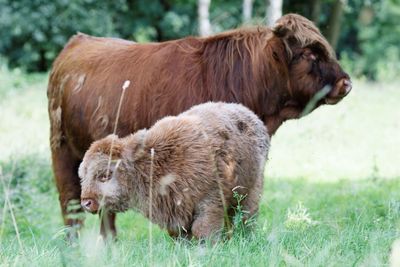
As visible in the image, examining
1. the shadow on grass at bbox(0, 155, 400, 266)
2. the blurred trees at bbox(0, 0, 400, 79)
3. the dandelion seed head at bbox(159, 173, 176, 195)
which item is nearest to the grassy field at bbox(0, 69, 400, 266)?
the shadow on grass at bbox(0, 155, 400, 266)

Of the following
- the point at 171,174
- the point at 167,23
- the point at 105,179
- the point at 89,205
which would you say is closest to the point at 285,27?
the point at 171,174

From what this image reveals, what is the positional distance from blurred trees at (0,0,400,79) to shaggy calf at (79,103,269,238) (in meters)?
19.5

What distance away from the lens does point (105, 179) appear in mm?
4688

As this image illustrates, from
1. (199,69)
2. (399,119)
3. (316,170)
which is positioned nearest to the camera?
(199,69)

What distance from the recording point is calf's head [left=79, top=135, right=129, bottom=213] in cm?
463

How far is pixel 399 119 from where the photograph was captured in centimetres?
1491

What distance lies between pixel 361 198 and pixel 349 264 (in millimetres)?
4335

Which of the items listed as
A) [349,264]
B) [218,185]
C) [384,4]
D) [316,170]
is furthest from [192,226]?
[384,4]

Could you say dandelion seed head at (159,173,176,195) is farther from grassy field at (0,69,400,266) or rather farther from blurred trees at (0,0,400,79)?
blurred trees at (0,0,400,79)

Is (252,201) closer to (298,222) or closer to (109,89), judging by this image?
(298,222)

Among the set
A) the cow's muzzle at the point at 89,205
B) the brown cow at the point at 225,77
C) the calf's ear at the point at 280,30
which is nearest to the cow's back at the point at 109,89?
the brown cow at the point at 225,77

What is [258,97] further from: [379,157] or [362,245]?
[379,157]

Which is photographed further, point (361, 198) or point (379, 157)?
point (379, 157)

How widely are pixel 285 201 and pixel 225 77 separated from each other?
2546 millimetres
